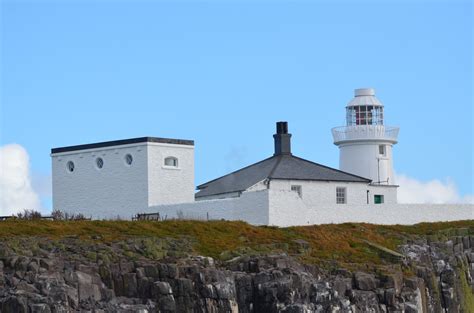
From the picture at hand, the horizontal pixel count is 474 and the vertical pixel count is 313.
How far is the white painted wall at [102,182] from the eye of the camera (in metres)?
57.5

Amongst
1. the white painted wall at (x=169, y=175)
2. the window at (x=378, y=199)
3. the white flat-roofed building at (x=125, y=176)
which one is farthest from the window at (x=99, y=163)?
the window at (x=378, y=199)

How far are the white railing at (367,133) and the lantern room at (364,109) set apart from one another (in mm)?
428

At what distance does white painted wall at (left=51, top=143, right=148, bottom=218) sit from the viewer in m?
57.5

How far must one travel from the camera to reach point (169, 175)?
2277 inches

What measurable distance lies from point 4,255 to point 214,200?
Answer: 49.7 feet

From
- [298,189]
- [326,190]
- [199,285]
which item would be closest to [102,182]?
[298,189]

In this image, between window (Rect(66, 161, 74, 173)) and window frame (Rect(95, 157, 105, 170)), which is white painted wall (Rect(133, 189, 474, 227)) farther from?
window (Rect(66, 161, 74, 173))

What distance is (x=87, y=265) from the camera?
4359 cm

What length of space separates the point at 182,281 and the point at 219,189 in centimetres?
1635

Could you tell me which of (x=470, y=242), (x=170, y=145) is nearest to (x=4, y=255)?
(x=170, y=145)

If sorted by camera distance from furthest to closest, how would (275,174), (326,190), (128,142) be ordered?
(326,190) < (275,174) < (128,142)

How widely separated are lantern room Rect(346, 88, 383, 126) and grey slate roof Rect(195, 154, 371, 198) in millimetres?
4801

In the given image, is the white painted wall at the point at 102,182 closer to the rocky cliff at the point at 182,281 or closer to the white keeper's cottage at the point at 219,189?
the white keeper's cottage at the point at 219,189

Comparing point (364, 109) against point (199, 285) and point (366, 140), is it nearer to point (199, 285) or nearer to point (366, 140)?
point (366, 140)
